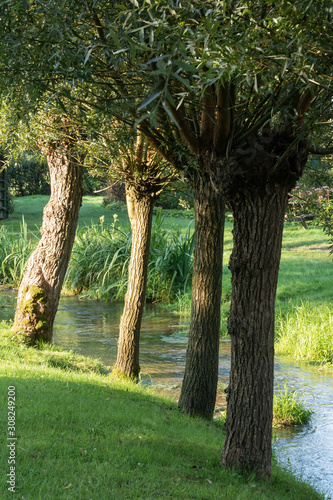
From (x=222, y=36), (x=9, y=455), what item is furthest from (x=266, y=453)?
(x=222, y=36)

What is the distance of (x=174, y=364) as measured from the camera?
893cm

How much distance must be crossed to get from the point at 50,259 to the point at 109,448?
4.35 m

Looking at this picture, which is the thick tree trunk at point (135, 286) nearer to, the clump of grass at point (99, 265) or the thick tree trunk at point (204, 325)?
the thick tree trunk at point (204, 325)

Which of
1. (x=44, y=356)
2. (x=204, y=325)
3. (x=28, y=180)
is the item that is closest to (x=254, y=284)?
(x=204, y=325)

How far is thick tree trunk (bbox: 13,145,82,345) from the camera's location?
798 centimetres

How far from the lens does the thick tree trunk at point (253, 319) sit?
13.3 ft

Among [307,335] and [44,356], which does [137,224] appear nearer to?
[44,356]

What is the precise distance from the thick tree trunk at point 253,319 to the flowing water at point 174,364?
1232 millimetres

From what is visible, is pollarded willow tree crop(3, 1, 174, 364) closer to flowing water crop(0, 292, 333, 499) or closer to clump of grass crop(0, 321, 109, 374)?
clump of grass crop(0, 321, 109, 374)

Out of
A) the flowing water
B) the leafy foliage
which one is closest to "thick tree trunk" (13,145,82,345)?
the flowing water

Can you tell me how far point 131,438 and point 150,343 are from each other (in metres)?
5.88

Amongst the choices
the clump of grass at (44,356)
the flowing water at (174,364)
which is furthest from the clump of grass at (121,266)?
the clump of grass at (44,356)

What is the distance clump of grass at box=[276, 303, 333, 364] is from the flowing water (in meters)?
0.43

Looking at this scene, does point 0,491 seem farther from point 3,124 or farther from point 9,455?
point 3,124
